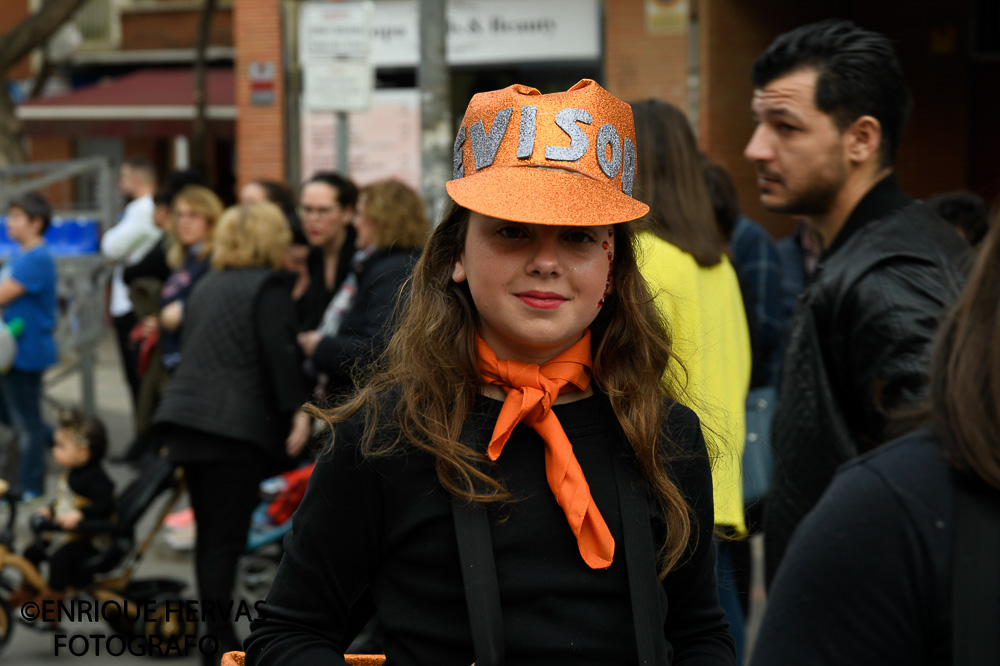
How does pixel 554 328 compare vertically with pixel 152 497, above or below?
above

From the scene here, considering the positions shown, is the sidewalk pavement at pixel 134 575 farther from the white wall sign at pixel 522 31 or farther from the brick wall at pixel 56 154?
the brick wall at pixel 56 154

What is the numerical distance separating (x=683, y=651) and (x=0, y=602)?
172 inches

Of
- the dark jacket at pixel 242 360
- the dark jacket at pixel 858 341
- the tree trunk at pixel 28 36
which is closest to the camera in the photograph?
the dark jacket at pixel 858 341

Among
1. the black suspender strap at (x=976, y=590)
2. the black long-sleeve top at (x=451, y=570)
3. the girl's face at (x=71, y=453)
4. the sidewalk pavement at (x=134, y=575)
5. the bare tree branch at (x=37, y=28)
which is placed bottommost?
the sidewalk pavement at (x=134, y=575)

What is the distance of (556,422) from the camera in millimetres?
1921

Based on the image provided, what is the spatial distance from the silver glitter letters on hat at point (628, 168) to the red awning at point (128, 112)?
57.6 feet

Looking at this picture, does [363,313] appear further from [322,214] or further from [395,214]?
[322,214]

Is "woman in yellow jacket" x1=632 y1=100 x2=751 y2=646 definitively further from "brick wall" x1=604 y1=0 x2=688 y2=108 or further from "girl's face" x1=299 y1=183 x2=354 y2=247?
"brick wall" x1=604 y1=0 x2=688 y2=108

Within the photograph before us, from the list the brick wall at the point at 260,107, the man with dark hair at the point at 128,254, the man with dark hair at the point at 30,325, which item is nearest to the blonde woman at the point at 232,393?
the man with dark hair at the point at 30,325

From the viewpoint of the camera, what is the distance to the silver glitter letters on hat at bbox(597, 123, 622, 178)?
193 cm

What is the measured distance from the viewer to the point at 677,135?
3.79 meters

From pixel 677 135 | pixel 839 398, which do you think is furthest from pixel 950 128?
pixel 839 398

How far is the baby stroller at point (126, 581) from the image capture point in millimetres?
5348

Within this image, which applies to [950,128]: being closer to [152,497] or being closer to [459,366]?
[152,497]
